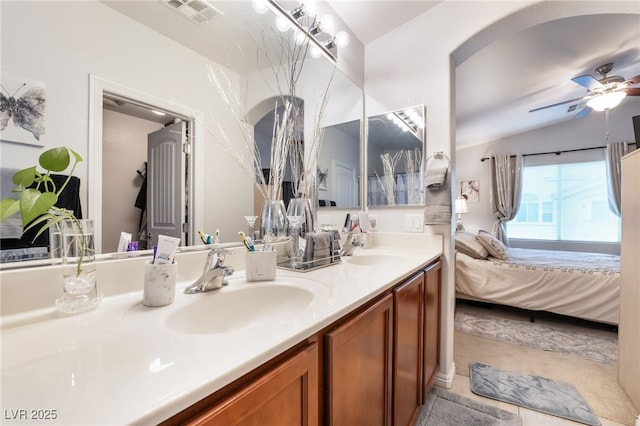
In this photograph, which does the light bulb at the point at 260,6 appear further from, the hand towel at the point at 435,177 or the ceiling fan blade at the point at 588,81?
the ceiling fan blade at the point at 588,81

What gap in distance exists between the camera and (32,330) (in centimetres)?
56

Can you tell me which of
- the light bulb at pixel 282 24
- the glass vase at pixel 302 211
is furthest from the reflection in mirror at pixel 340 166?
the light bulb at pixel 282 24

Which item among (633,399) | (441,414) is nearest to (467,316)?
(633,399)

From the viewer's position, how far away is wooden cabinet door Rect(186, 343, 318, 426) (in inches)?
16.3

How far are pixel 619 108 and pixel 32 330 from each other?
646 cm

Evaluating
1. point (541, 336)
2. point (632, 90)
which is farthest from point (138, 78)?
point (632, 90)

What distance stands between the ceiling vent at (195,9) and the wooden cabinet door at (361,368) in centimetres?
119

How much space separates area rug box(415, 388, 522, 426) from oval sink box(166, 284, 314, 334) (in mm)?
1092

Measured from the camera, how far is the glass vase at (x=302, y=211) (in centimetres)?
144

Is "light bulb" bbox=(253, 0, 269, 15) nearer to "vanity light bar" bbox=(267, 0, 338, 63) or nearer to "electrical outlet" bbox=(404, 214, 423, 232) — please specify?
"vanity light bar" bbox=(267, 0, 338, 63)

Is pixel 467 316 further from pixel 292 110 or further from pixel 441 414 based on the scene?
pixel 292 110

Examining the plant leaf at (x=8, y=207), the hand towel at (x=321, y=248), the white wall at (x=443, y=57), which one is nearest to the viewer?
the plant leaf at (x=8, y=207)

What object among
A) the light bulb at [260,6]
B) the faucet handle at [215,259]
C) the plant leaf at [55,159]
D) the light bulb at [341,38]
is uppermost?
the light bulb at [341,38]

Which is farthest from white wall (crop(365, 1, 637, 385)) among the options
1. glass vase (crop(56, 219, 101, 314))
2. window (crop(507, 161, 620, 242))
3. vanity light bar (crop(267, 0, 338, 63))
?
window (crop(507, 161, 620, 242))
